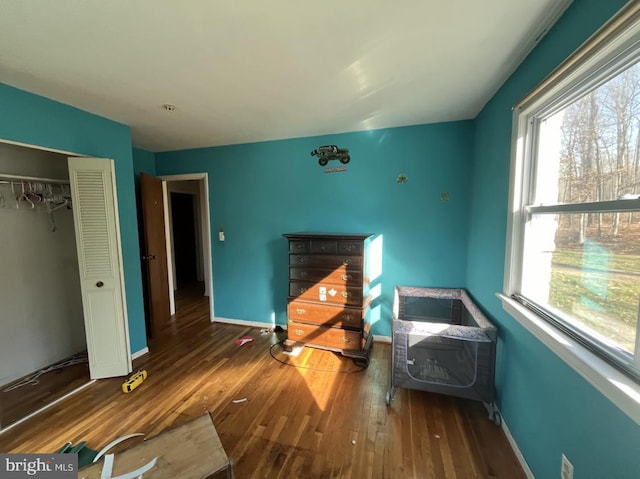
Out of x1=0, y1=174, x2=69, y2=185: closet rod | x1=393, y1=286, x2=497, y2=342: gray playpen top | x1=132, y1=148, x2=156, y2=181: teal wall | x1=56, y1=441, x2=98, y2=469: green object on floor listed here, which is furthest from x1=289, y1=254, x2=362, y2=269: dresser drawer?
x1=132, y1=148, x2=156, y2=181: teal wall

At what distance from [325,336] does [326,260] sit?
2.59ft

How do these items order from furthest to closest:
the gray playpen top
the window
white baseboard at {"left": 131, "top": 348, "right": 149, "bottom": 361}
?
1. white baseboard at {"left": 131, "top": 348, "right": 149, "bottom": 361}
2. the gray playpen top
3. the window

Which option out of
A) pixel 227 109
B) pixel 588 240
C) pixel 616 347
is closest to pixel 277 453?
pixel 616 347

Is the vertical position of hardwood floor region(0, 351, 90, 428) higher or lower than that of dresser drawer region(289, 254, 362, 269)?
lower

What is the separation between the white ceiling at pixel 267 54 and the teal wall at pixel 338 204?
0.50 m

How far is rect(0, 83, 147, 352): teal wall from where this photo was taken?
1784 mm

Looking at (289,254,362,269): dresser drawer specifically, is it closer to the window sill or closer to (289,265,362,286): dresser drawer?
(289,265,362,286): dresser drawer

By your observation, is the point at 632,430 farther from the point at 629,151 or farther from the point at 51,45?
the point at 51,45

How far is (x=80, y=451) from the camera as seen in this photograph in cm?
154

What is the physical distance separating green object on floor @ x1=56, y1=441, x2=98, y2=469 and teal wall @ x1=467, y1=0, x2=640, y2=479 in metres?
2.50

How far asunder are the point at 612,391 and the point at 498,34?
1648 mm
